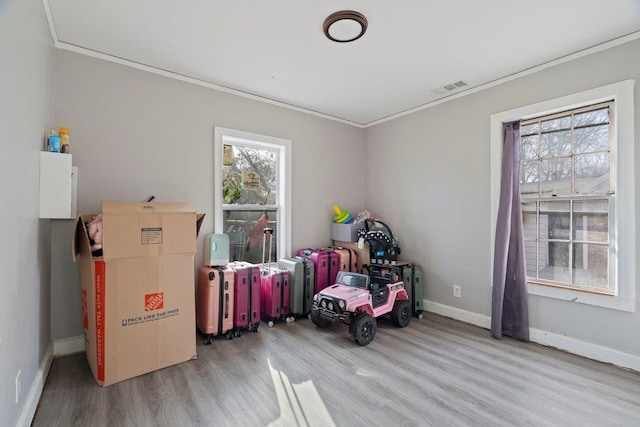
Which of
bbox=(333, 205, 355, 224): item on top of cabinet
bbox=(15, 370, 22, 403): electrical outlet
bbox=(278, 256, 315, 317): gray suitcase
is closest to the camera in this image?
bbox=(15, 370, 22, 403): electrical outlet

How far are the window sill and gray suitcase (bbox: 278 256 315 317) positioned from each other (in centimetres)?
226

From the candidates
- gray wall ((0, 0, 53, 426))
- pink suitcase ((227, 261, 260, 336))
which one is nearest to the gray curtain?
pink suitcase ((227, 261, 260, 336))

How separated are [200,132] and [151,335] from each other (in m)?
2.03

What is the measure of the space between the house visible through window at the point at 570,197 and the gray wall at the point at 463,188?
0.23 meters

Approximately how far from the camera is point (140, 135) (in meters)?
2.82

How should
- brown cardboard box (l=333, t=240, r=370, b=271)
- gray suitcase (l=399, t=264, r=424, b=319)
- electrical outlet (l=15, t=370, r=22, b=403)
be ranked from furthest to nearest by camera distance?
brown cardboard box (l=333, t=240, r=370, b=271) < gray suitcase (l=399, t=264, r=424, b=319) < electrical outlet (l=15, t=370, r=22, b=403)

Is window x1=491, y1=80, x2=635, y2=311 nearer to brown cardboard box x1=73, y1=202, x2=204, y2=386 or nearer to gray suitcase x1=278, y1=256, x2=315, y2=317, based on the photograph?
gray suitcase x1=278, y1=256, x2=315, y2=317

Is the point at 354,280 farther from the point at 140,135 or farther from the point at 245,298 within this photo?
the point at 140,135

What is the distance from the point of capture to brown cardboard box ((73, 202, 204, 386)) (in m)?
2.07

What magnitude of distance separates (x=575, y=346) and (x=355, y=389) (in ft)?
6.81

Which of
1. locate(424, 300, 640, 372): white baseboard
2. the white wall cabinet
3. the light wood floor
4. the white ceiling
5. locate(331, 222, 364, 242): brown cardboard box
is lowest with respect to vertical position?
the light wood floor

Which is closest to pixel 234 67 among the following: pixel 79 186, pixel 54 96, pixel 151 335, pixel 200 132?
pixel 200 132

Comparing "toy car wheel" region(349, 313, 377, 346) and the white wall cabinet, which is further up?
the white wall cabinet

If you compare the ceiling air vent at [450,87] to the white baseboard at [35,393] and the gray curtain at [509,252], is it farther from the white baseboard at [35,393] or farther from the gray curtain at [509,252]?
the white baseboard at [35,393]
